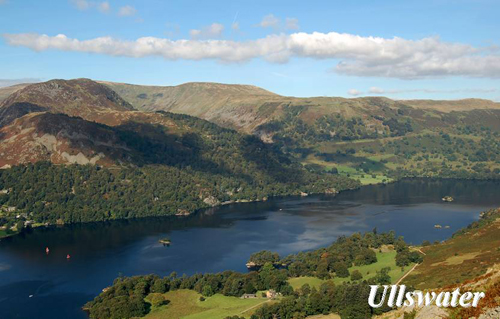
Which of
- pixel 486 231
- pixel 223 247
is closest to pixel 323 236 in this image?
pixel 223 247

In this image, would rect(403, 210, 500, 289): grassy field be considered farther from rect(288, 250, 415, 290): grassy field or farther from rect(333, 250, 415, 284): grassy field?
rect(288, 250, 415, 290): grassy field

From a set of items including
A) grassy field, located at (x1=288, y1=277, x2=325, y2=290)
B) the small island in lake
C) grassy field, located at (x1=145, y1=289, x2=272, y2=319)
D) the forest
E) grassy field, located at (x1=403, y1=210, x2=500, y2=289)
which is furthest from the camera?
the small island in lake

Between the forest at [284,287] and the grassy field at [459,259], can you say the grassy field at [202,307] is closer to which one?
the forest at [284,287]

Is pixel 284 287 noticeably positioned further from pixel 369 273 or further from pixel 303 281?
pixel 369 273

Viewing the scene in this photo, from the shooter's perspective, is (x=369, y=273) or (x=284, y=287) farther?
(x=369, y=273)

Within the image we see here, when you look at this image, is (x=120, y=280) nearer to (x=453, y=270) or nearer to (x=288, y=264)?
(x=288, y=264)

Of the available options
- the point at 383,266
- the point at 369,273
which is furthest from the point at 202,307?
the point at 383,266

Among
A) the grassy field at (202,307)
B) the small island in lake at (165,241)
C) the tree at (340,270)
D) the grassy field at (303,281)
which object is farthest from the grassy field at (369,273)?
the small island in lake at (165,241)

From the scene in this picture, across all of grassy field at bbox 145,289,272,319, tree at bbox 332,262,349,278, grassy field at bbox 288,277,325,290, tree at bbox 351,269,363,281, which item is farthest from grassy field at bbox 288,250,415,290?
grassy field at bbox 145,289,272,319
